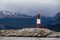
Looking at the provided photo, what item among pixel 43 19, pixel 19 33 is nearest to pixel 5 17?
pixel 19 33

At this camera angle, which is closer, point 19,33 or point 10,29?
point 19,33

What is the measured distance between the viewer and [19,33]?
14.9 ft

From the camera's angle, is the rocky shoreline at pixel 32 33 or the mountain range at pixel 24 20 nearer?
the rocky shoreline at pixel 32 33

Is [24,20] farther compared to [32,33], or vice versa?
[24,20]

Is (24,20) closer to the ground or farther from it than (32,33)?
farther from it

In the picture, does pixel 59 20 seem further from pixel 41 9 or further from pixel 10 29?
pixel 10 29

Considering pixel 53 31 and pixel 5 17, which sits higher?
pixel 5 17

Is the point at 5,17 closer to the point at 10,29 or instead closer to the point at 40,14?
the point at 10,29

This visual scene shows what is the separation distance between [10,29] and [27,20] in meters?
0.43

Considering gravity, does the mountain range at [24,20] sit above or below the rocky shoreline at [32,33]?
above

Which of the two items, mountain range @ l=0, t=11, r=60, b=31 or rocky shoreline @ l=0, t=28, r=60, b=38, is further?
mountain range @ l=0, t=11, r=60, b=31

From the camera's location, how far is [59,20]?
4738mm

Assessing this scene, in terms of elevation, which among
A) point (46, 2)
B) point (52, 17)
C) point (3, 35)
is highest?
point (46, 2)

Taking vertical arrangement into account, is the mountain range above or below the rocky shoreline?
above
